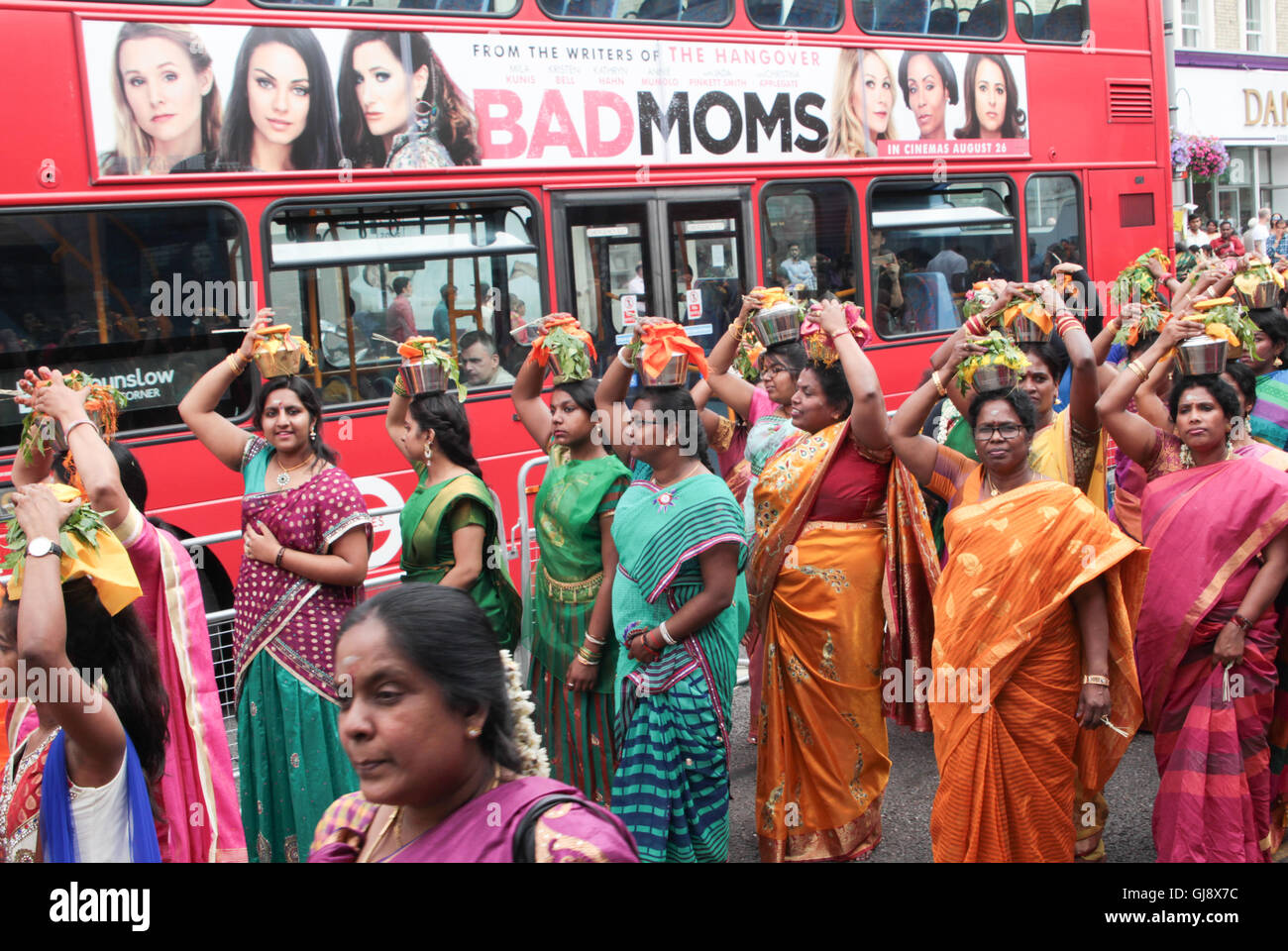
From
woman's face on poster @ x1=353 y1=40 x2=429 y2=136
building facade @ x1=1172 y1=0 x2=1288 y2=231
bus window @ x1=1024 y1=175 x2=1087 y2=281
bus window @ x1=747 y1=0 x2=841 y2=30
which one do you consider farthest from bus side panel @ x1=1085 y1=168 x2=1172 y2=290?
building facade @ x1=1172 y1=0 x2=1288 y2=231

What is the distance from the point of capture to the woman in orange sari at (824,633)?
431 centimetres

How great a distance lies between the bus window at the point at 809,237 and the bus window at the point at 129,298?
10.9 feet

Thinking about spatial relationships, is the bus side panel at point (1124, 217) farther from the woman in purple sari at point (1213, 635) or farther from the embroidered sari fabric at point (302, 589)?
the embroidered sari fabric at point (302, 589)

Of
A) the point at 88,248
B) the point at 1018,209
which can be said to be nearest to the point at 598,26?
the point at 88,248

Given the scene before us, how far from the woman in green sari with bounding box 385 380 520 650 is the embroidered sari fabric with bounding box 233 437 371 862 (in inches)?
11.6

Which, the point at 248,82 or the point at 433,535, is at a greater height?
the point at 248,82

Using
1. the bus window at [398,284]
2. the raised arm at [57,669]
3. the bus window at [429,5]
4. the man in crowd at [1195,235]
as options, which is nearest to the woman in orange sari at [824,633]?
the raised arm at [57,669]

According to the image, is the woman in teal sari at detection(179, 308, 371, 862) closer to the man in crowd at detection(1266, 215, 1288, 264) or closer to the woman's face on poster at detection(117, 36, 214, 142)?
the woman's face on poster at detection(117, 36, 214, 142)

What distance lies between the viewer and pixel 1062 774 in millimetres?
3627

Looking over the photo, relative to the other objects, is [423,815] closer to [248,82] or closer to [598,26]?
[248,82]

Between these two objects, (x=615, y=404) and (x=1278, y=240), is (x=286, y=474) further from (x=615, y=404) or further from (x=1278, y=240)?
(x=1278, y=240)

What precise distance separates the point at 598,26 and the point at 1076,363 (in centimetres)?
388
